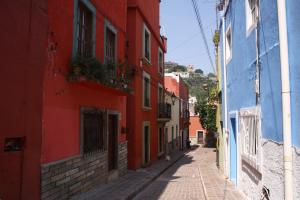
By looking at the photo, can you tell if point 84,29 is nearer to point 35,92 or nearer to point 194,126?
point 35,92

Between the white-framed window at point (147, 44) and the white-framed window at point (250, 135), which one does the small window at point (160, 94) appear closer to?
the white-framed window at point (147, 44)

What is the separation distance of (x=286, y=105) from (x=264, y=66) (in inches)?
62.7

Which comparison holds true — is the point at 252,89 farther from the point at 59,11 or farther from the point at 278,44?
the point at 59,11

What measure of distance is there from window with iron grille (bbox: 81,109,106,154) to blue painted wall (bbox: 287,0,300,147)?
5.93 m

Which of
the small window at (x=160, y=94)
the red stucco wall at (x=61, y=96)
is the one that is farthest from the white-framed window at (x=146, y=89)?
the red stucco wall at (x=61, y=96)

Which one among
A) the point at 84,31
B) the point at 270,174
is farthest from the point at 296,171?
the point at 84,31

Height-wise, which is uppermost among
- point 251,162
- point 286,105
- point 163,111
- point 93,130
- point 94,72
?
point 94,72

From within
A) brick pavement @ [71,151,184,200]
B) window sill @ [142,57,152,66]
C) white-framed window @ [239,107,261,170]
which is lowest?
brick pavement @ [71,151,184,200]

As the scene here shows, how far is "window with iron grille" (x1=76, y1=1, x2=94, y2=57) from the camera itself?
9.92m

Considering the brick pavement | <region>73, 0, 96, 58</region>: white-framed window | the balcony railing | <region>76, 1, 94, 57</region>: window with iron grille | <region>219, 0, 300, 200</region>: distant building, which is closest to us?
<region>219, 0, 300, 200</region>: distant building

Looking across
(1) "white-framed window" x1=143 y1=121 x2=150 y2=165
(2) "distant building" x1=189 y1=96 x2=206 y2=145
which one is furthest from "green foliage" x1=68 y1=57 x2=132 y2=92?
(2) "distant building" x1=189 y1=96 x2=206 y2=145

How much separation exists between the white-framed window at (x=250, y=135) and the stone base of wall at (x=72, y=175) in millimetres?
4117

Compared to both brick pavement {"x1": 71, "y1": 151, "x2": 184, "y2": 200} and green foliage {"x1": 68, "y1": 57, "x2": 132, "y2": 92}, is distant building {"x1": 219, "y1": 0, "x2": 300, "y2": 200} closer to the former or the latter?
brick pavement {"x1": 71, "y1": 151, "x2": 184, "y2": 200}

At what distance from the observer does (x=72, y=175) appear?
29.5ft
